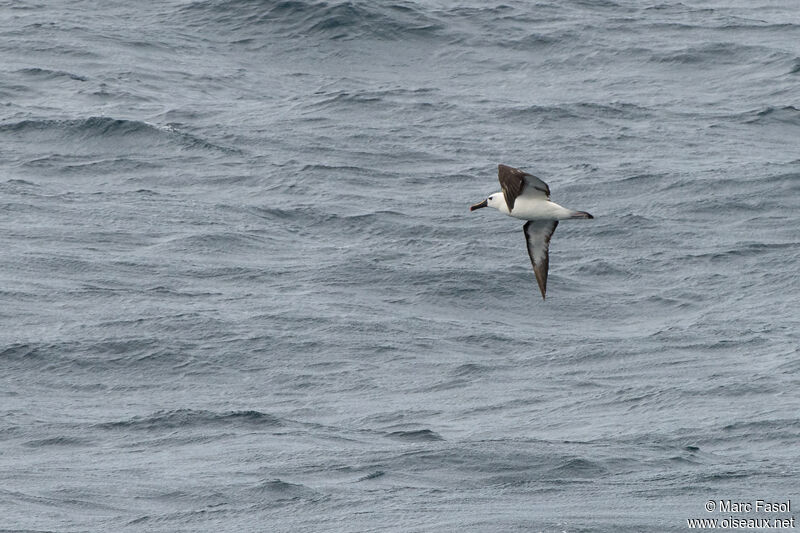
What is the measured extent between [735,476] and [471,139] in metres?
15.8

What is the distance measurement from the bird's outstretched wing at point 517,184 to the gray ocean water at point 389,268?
339 cm

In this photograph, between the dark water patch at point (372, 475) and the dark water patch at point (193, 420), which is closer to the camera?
the dark water patch at point (372, 475)

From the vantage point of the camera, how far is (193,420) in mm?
24500

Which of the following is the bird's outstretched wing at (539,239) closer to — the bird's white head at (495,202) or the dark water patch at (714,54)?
the bird's white head at (495,202)

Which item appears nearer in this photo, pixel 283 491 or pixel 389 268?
pixel 283 491

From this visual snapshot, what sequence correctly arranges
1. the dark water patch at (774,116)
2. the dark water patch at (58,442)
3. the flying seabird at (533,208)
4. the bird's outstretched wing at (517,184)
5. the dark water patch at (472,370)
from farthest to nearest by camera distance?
the dark water patch at (774,116) < the dark water patch at (472,370) < the dark water patch at (58,442) < the flying seabird at (533,208) < the bird's outstretched wing at (517,184)

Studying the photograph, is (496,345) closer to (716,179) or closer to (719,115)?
(716,179)

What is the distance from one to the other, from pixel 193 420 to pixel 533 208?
19.3 ft

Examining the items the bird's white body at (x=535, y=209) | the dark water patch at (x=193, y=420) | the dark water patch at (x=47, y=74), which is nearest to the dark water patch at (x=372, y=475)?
the dark water patch at (x=193, y=420)

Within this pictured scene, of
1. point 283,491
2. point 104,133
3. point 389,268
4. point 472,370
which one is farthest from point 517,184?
point 104,133

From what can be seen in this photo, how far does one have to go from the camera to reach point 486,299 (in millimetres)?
29547

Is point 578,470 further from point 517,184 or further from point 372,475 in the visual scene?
point 517,184

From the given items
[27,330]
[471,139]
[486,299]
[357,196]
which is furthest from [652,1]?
[27,330]

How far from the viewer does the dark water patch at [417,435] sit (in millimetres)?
23531
